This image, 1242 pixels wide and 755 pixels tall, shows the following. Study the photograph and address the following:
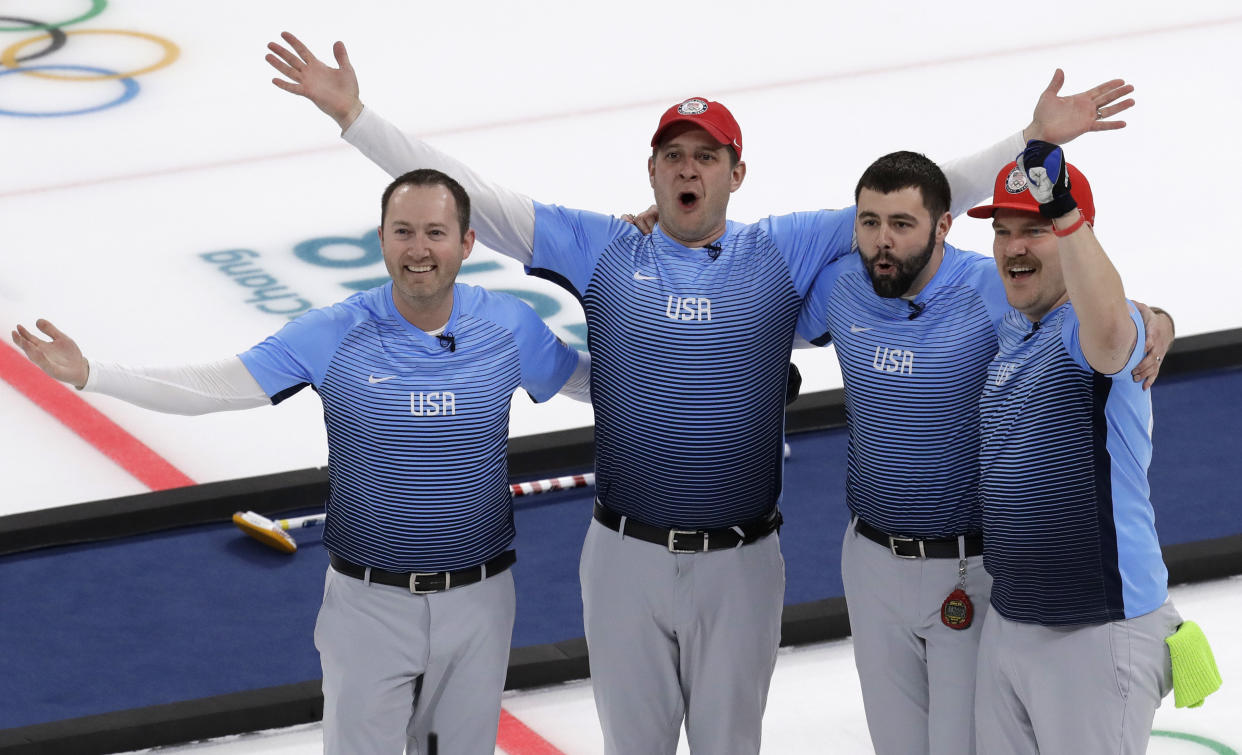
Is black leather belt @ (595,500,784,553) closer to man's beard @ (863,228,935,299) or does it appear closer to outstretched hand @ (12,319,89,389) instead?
man's beard @ (863,228,935,299)

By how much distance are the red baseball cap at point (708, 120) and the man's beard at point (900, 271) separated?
518 millimetres

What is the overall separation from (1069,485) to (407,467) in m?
1.54

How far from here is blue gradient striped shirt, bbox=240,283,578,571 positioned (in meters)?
4.76

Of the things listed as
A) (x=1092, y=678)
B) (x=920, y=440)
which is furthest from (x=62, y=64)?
(x=1092, y=678)

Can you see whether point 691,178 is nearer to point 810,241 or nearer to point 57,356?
point 810,241

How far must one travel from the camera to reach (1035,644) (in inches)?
173

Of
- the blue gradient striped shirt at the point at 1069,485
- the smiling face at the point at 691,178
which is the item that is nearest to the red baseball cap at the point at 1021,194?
the blue gradient striped shirt at the point at 1069,485

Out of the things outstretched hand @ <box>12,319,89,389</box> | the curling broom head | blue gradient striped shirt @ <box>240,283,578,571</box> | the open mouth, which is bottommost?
the curling broom head

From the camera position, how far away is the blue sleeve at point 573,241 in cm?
517

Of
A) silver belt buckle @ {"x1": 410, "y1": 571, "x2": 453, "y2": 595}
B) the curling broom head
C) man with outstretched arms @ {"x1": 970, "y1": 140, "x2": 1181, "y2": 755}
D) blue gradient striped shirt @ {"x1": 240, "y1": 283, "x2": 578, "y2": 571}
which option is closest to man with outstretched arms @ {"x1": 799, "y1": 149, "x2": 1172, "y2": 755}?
man with outstretched arms @ {"x1": 970, "y1": 140, "x2": 1181, "y2": 755}

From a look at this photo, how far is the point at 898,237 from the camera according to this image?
4750 millimetres

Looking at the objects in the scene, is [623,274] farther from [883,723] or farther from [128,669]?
[128,669]

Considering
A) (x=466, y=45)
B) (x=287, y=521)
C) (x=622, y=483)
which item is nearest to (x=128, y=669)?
(x=287, y=521)

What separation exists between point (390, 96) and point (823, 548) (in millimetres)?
6263
